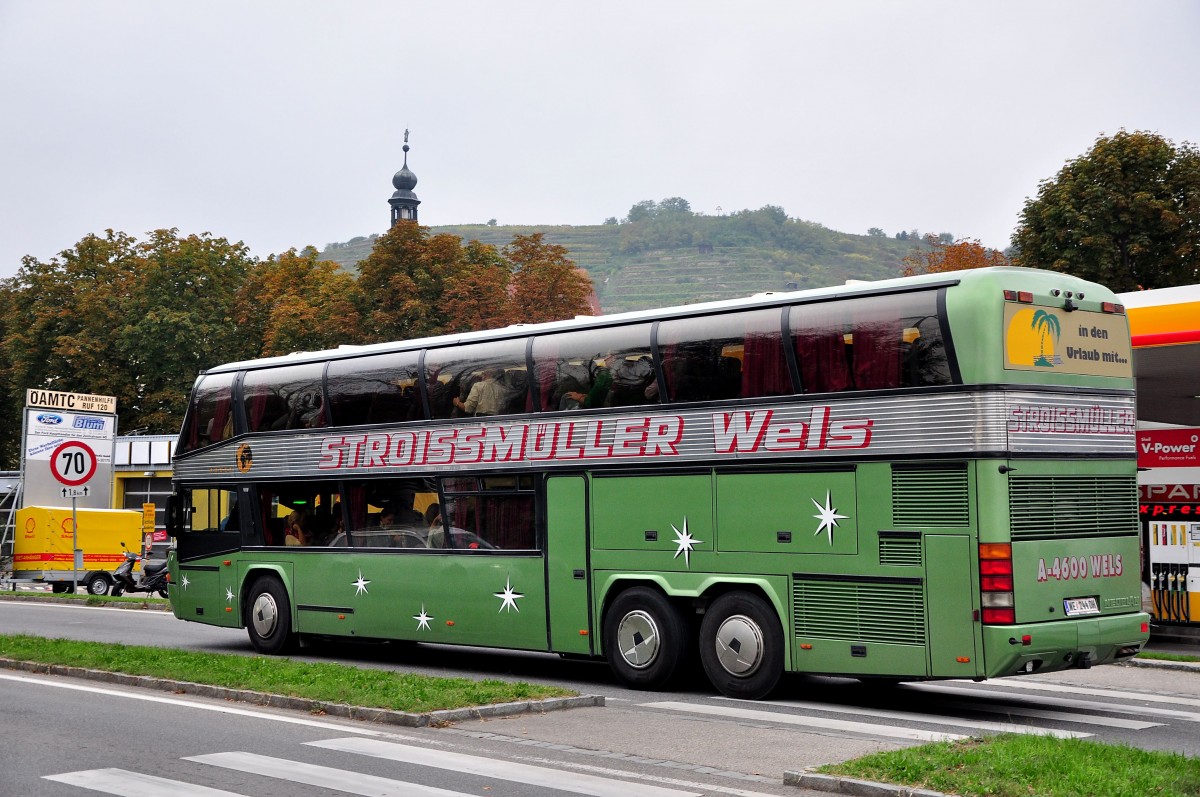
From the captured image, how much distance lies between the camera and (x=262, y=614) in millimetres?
18672

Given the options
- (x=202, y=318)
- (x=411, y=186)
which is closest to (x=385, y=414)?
(x=202, y=318)

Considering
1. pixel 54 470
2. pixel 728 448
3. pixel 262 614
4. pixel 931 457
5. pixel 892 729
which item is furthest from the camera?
pixel 54 470

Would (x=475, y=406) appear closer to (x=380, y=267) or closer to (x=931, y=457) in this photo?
(x=931, y=457)

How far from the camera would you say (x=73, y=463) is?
2703cm

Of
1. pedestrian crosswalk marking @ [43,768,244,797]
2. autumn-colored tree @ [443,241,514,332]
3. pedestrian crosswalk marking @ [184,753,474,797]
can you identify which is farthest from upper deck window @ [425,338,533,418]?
autumn-colored tree @ [443,241,514,332]

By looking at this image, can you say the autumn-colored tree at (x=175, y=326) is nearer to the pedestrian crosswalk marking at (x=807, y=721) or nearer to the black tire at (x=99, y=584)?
the black tire at (x=99, y=584)

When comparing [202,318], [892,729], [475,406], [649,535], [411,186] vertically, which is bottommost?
[892,729]

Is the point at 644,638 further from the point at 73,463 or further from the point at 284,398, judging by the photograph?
the point at 73,463

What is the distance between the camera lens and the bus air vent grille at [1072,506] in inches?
469

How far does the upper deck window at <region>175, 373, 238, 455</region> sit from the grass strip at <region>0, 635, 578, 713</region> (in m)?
3.62

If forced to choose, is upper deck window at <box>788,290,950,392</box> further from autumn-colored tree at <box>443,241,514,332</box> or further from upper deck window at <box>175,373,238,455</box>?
autumn-colored tree at <box>443,241,514,332</box>

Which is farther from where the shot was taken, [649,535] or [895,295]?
[649,535]

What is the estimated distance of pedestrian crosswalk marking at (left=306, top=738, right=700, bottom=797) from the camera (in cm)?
862

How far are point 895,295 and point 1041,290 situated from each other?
50.8 inches
